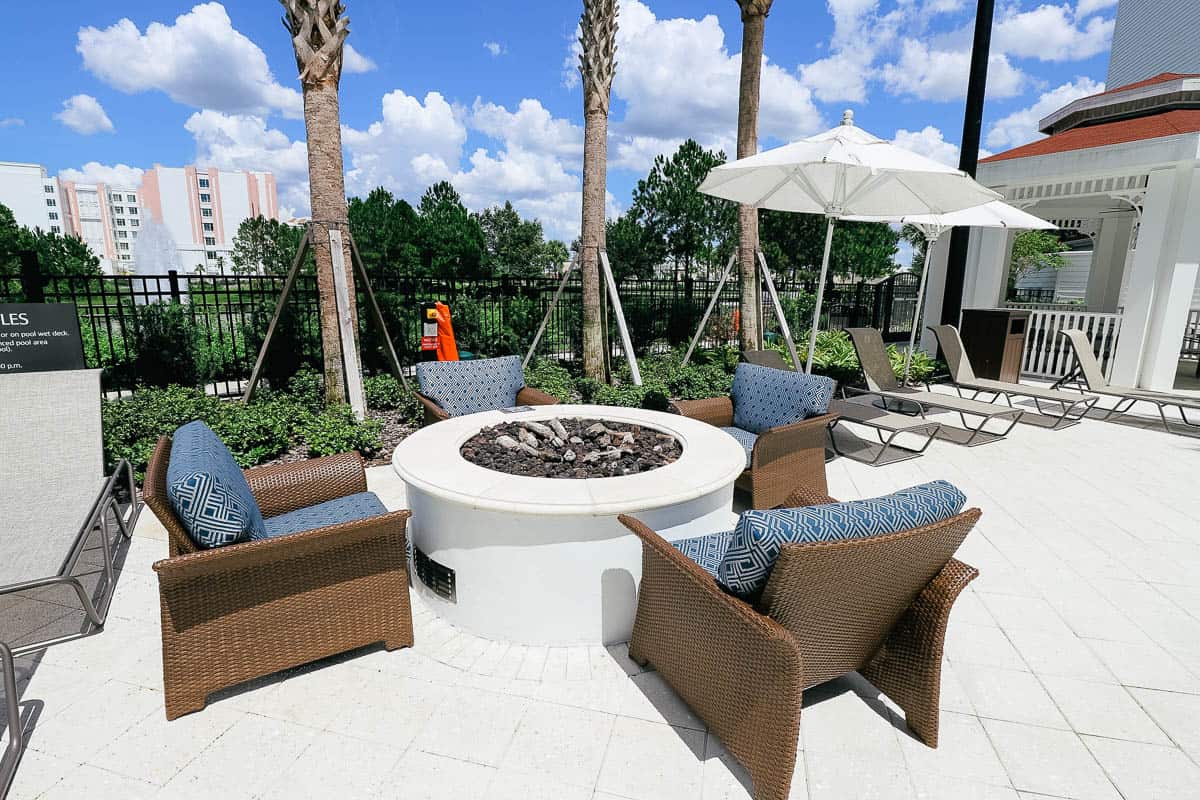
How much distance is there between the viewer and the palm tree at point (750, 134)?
7.91 metres

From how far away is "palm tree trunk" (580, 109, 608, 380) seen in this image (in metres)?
7.42

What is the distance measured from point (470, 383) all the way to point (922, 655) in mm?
3800

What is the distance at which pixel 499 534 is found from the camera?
2.60 meters

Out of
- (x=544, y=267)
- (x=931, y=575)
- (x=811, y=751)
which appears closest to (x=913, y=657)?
(x=931, y=575)

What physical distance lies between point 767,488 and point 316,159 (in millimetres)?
5043

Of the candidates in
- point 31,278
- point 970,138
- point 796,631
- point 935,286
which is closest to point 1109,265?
point 935,286

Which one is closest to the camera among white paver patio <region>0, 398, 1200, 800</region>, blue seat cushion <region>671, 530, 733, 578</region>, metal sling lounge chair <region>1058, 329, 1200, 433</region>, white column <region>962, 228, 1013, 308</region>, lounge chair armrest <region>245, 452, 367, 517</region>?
white paver patio <region>0, 398, 1200, 800</region>

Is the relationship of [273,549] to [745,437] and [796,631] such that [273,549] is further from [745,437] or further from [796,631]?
[745,437]

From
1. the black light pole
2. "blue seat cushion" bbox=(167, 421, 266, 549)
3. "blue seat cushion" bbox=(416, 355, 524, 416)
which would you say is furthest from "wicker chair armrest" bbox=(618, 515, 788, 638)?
the black light pole

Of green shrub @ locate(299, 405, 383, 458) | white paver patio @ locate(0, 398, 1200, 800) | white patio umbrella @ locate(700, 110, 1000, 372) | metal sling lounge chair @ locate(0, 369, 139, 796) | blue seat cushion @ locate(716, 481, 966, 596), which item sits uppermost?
white patio umbrella @ locate(700, 110, 1000, 372)

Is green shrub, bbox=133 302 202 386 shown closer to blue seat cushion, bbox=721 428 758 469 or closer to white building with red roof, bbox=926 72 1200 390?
blue seat cushion, bbox=721 428 758 469

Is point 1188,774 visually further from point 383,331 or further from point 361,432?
point 383,331

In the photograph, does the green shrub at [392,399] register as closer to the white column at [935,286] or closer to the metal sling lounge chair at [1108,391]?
the metal sling lounge chair at [1108,391]

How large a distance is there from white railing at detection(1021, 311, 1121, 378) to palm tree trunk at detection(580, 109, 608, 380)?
6.96 metres
